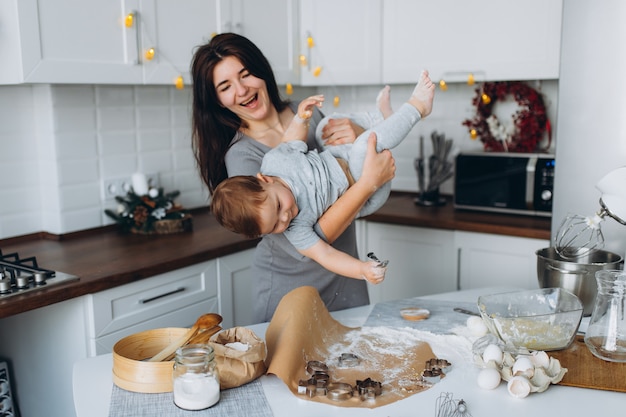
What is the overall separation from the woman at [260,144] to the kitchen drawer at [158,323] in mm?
514

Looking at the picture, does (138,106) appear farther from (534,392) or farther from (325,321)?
(534,392)

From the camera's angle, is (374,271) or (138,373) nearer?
(138,373)

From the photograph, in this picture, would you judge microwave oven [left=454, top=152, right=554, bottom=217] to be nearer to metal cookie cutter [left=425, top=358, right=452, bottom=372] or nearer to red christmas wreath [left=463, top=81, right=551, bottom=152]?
red christmas wreath [left=463, top=81, right=551, bottom=152]

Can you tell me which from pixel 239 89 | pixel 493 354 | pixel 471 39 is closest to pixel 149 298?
pixel 239 89

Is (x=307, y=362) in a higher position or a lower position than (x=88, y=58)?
lower

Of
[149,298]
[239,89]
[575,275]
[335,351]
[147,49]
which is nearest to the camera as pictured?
[335,351]

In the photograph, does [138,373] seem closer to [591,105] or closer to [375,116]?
[375,116]

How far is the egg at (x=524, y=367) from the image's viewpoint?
4.27 feet

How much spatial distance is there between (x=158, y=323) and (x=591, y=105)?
5.28ft

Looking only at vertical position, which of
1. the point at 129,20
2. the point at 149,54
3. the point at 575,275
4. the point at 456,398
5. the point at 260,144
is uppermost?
the point at 129,20

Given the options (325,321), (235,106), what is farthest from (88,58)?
(325,321)

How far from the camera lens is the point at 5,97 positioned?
2500 millimetres

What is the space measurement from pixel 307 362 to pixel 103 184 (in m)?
1.67

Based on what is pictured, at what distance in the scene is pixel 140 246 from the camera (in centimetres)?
256
